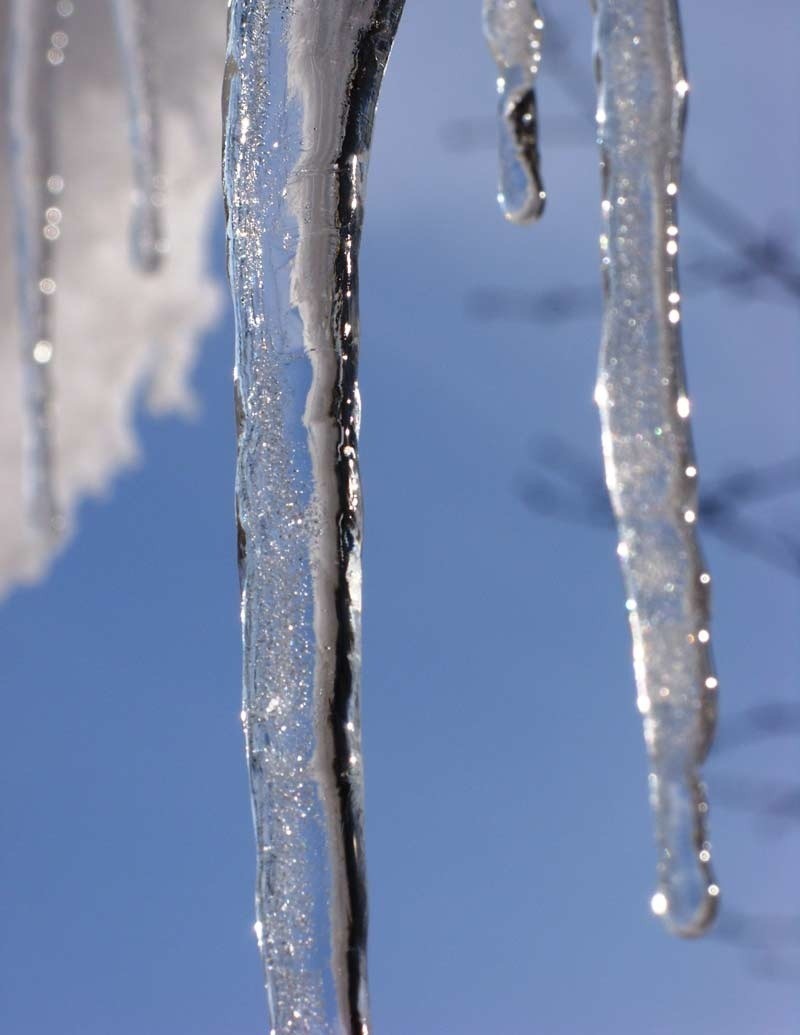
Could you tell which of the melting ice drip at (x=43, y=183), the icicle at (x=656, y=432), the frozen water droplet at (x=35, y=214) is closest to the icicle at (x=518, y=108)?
the icicle at (x=656, y=432)

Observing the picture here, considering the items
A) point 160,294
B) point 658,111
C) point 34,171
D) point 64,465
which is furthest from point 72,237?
point 658,111

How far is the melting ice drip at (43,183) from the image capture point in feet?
5.66

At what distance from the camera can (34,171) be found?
1.91 metres

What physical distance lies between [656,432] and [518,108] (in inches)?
10.3

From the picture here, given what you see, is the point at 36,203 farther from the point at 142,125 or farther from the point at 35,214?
the point at 142,125

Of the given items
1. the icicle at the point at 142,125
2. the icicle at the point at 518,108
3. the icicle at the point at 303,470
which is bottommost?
the icicle at the point at 303,470

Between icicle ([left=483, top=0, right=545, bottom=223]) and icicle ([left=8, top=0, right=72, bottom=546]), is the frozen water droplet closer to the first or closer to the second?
icicle ([left=8, top=0, right=72, bottom=546])

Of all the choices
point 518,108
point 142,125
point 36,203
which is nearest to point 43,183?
point 36,203

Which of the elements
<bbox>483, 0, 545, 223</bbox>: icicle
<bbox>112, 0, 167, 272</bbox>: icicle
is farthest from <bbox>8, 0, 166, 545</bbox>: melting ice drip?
<bbox>483, 0, 545, 223</bbox>: icicle

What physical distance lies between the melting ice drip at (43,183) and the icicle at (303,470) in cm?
113

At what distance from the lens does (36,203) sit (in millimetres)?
1944

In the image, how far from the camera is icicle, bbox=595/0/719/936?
773 millimetres

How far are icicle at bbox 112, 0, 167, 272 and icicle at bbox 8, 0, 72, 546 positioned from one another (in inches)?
6.1

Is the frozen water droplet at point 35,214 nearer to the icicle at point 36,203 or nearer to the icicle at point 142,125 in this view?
the icicle at point 36,203
